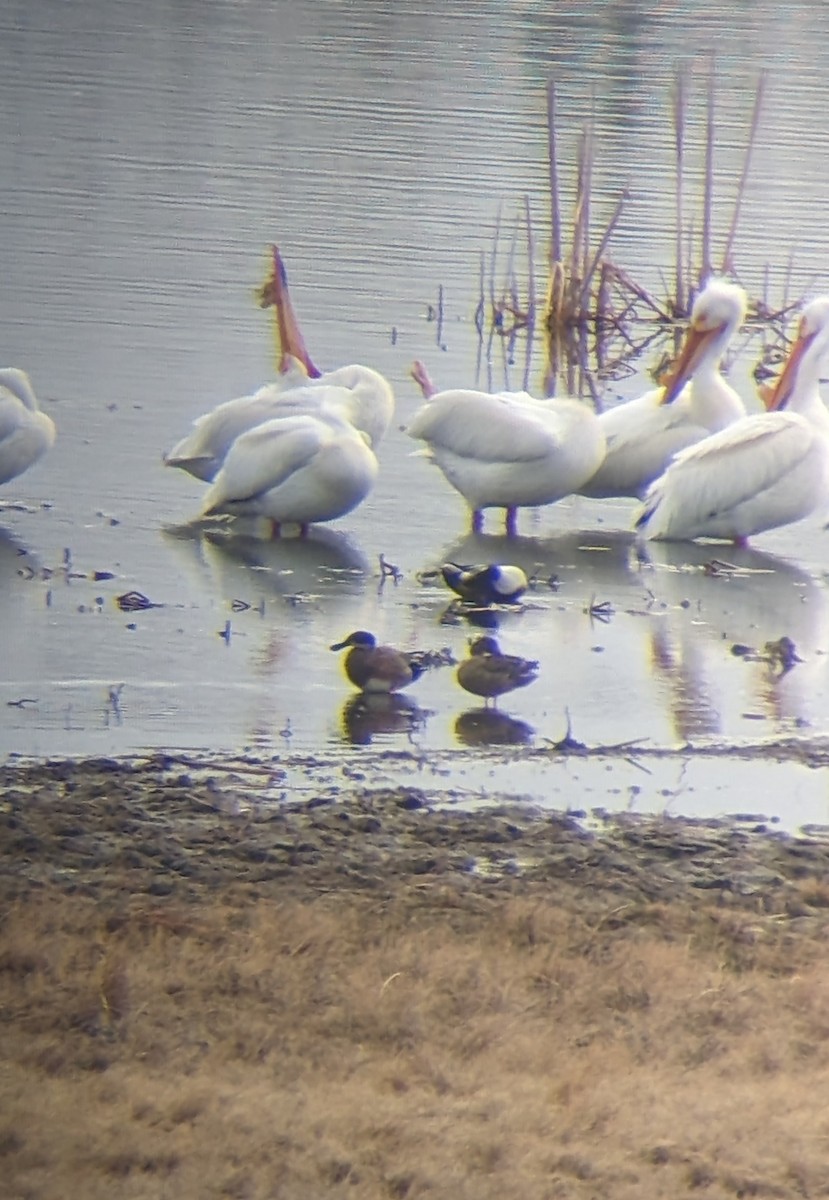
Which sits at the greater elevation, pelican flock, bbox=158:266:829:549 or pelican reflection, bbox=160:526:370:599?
pelican flock, bbox=158:266:829:549

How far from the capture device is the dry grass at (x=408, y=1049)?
10.4 feet

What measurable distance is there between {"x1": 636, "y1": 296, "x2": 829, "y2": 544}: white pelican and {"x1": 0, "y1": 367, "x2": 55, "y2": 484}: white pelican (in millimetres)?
2340

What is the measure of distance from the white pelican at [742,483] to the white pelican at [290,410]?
1222 millimetres

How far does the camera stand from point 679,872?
4.47 meters

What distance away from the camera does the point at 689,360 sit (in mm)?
9328

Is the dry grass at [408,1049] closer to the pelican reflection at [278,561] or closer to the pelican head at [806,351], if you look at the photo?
the pelican reflection at [278,561]

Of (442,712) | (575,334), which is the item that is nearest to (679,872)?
(442,712)

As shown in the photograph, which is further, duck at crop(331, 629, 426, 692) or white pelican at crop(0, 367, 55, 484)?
white pelican at crop(0, 367, 55, 484)

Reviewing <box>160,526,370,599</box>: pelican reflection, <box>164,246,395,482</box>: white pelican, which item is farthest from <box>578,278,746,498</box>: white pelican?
<box>160,526,370,599</box>: pelican reflection

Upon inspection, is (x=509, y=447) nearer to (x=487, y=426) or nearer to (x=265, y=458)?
(x=487, y=426)

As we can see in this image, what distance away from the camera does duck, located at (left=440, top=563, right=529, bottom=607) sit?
→ 685cm

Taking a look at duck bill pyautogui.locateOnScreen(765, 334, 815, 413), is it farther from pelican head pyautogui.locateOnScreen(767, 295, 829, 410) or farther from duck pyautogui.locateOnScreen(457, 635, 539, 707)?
duck pyautogui.locateOnScreen(457, 635, 539, 707)

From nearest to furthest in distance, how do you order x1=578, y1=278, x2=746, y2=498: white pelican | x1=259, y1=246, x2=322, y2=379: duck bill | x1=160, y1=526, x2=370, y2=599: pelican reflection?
x1=160, y1=526, x2=370, y2=599: pelican reflection, x1=578, y1=278, x2=746, y2=498: white pelican, x1=259, y1=246, x2=322, y2=379: duck bill

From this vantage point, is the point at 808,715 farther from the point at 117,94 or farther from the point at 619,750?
the point at 117,94
